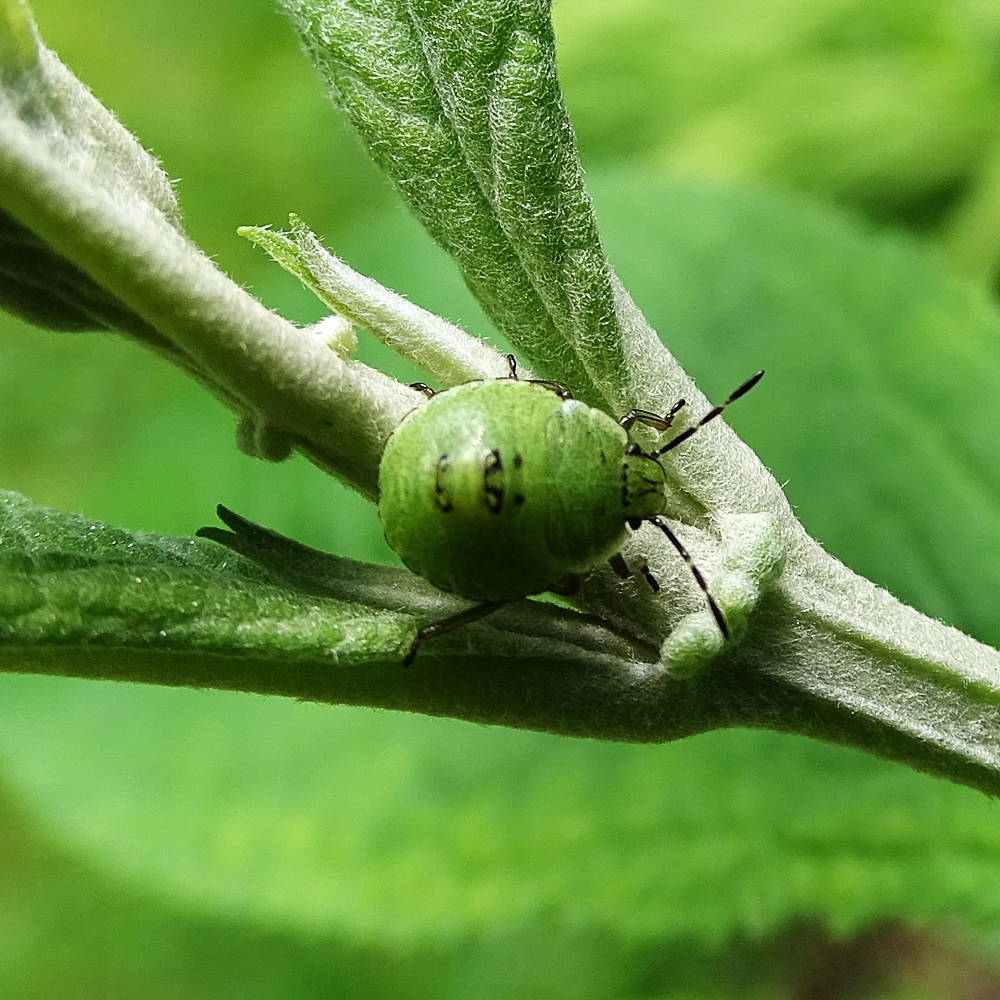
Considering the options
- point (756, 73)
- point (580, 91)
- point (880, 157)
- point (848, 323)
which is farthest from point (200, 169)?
point (848, 323)

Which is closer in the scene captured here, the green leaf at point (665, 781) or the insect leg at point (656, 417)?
the insect leg at point (656, 417)

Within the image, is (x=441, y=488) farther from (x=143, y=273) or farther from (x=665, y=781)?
(x=665, y=781)

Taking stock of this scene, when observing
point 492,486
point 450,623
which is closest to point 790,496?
point 492,486

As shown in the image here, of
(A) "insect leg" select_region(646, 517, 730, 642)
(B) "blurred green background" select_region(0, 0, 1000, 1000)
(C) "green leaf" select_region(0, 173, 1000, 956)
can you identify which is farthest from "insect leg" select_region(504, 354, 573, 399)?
(C) "green leaf" select_region(0, 173, 1000, 956)

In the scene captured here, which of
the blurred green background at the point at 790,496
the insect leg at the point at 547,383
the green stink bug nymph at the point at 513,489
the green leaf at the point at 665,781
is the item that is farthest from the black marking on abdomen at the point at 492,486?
the green leaf at the point at 665,781

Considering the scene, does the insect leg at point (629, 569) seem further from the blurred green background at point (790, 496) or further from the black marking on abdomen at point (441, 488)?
the blurred green background at point (790, 496)

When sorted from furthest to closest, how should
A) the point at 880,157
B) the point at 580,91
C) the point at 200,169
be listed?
the point at 200,169 → the point at 580,91 → the point at 880,157

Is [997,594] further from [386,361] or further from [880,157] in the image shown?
[880,157]
